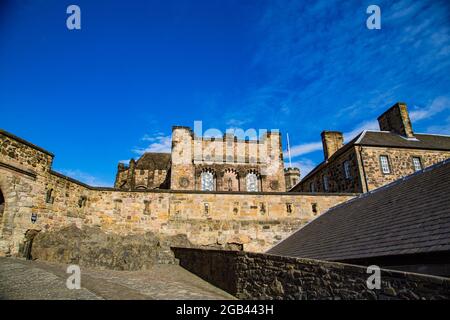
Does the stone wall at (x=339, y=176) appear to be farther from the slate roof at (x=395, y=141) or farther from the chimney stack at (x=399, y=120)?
the chimney stack at (x=399, y=120)

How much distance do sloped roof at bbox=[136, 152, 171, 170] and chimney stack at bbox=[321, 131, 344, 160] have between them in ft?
64.5

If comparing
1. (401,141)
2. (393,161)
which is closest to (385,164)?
(393,161)

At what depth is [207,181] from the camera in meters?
26.9

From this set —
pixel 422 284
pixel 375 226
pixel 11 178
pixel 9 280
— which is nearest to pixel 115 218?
pixel 11 178

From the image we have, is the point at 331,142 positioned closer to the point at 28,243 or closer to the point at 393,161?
the point at 393,161

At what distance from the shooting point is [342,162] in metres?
23.5

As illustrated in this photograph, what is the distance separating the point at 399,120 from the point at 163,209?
22161 millimetres

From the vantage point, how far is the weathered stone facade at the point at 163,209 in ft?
35.1

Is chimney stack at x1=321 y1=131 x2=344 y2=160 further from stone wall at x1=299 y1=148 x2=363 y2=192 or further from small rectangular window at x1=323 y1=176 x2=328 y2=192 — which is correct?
small rectangular window at x1=323 y1=176 x2=328 y2=192

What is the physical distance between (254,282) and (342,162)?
19188 mm

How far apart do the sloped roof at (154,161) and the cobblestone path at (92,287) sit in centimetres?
2637

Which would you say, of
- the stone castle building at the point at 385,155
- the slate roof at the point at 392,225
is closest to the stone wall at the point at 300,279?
the slate roof at the point at 392,225

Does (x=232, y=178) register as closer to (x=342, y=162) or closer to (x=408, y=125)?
(x=342, y=162)

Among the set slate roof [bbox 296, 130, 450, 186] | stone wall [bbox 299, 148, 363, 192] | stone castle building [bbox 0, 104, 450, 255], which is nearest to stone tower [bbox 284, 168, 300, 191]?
stone castle building [bbox 0, 104, 450, 255]
